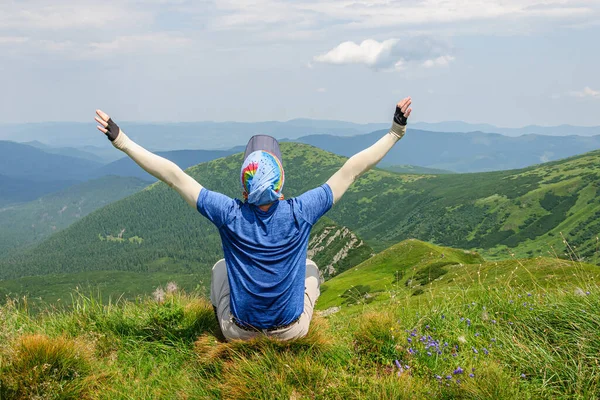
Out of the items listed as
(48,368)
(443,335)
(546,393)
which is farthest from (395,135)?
(48,368)

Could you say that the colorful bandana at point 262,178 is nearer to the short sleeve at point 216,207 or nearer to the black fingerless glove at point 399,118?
the short sleeve at point 216,207

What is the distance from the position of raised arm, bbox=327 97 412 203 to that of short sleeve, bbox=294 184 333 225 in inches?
5.9

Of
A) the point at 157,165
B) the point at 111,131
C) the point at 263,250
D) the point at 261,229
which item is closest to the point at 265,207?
the point at 261,229

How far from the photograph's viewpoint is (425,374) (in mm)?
4984

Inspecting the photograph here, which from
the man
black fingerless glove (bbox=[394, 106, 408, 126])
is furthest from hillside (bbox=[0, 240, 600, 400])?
black fingerless glove (bbox=[394, 106, 408, 126])

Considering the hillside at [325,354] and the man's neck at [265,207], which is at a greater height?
the man's neck at [265,207]

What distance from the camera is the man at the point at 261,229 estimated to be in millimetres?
5449

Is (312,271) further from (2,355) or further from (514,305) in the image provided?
(2,355)

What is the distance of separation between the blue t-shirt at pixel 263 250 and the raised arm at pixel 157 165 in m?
0.18

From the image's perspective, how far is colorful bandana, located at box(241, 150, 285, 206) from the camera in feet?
17.3

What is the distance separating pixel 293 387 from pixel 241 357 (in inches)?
32.9

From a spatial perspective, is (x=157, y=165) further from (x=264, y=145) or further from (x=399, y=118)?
(x=399, y=118)

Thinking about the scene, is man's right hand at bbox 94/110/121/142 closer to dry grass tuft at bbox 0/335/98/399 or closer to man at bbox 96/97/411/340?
man at bbox 96/97/411/340

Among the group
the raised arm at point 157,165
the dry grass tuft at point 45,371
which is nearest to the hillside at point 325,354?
the dry grass tuft at point 45,371
